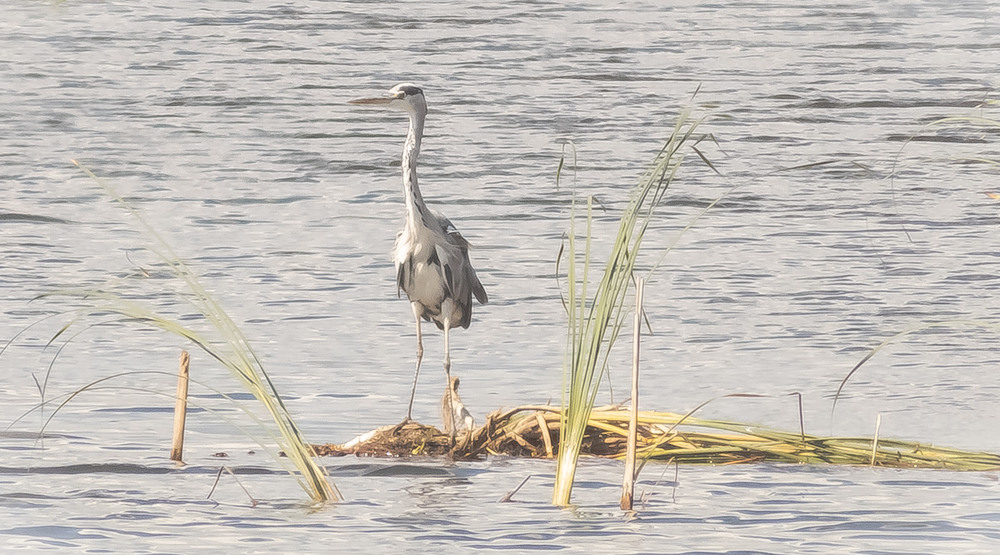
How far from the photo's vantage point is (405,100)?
718cm

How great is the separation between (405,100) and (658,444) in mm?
2036

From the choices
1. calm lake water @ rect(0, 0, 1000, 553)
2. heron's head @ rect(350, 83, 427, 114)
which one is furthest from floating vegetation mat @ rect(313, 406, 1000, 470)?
heron's head @ rect(350, 83, 427, 114)

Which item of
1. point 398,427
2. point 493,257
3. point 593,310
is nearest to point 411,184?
point 398,427

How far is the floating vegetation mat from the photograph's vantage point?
596 cm

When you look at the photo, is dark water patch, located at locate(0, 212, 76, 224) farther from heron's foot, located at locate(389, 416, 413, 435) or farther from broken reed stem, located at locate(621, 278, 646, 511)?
broken reed stem, located at locate(621, 278, 646, 511)

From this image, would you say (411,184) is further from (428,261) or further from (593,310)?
(593,310)

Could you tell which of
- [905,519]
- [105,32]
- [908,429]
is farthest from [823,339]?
[105,32]

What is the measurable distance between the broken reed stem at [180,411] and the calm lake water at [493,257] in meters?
0.08

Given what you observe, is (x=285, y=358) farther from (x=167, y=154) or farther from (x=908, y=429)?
(x=167, y=154)

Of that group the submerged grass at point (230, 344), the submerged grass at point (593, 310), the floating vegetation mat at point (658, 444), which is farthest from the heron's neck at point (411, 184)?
the submerged grass at point (593, 310)

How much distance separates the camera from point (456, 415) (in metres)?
6.38

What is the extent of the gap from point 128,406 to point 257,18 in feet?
56.6

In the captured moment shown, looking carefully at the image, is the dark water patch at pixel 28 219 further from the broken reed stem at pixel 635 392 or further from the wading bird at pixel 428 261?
the broken reed stem at pixel 635 392

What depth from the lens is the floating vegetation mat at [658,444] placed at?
596 centimetres
